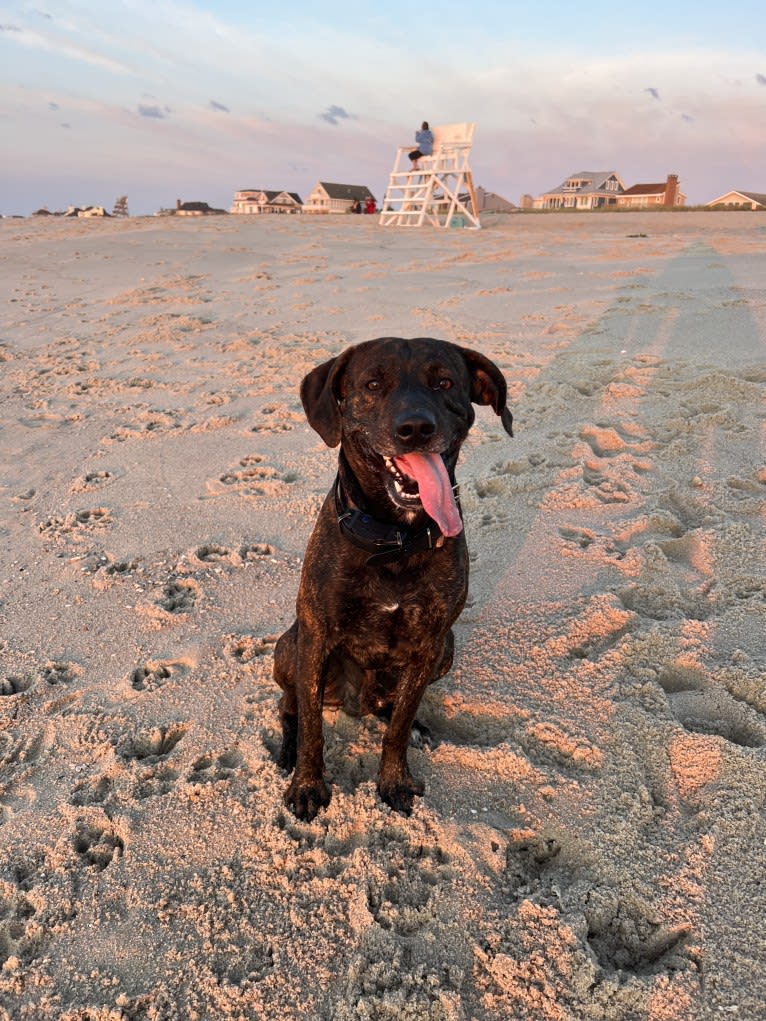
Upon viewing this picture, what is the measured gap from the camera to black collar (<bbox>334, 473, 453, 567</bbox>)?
234 centimetres

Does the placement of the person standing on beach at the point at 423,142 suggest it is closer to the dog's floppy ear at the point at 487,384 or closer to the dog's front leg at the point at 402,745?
the dog's floppy ear at the point at 487,384

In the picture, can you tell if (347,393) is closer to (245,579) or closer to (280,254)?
(245,579)

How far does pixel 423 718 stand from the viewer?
298 cm

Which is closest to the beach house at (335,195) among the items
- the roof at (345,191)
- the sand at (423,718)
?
the roof at (345,191)

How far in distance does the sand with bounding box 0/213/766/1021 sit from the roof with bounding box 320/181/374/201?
7099cm

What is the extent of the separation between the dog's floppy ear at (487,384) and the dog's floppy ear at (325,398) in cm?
53

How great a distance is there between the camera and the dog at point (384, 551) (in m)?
2.37

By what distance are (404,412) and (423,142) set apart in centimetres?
1940

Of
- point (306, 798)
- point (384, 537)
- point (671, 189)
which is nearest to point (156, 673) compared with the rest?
point (306, 798)

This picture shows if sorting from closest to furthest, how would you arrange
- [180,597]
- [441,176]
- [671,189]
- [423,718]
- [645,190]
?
[423,718]
[180,597]
[441,176]
[671,189]
[645,190]

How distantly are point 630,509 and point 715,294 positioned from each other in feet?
17.6

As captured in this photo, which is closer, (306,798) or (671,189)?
(306,798)

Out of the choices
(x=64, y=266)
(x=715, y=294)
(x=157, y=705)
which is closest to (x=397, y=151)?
(x=64, y=266)

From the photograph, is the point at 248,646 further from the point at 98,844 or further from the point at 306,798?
the point at 98,844
